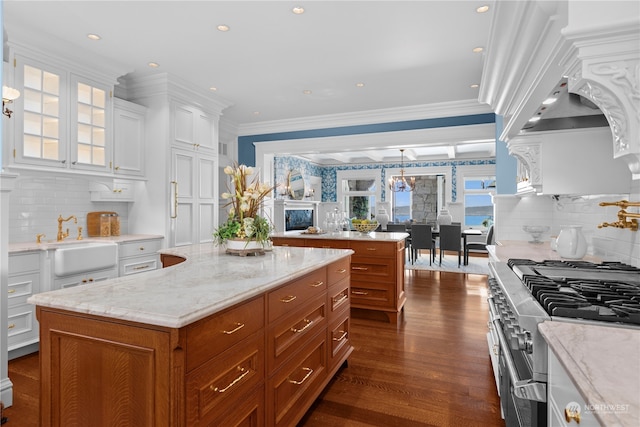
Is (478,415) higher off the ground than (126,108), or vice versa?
(126,108)

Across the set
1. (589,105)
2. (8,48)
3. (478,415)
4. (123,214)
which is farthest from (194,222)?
(589,105)

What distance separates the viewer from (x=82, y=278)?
10.6 feet

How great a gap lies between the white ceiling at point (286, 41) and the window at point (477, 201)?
5.80 metres

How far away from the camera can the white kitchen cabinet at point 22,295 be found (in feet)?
9.10

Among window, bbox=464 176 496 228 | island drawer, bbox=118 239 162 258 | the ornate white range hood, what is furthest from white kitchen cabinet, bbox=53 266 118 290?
window, bbox=464 176 496 228

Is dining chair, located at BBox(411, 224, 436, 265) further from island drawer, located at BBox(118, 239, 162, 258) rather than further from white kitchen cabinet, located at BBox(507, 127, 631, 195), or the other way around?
island drawer, located at BBox(118, 239, 162, 258)

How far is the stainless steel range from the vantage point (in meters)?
1.10

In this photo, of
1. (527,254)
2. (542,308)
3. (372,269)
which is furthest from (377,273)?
(542,308)

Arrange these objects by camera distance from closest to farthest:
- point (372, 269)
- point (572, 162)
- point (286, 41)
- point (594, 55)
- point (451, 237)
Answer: point (594, 55), point (572, 162), point (286, 41), point (372, 269), point (451, 237)

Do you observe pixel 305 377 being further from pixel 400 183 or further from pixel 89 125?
pixel 400 183

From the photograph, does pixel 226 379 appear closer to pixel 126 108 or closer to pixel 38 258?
pixel 38 258

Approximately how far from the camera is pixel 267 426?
5.18 ft

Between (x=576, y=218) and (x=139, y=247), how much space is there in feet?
13.8

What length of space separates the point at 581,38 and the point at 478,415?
2.01 meters
